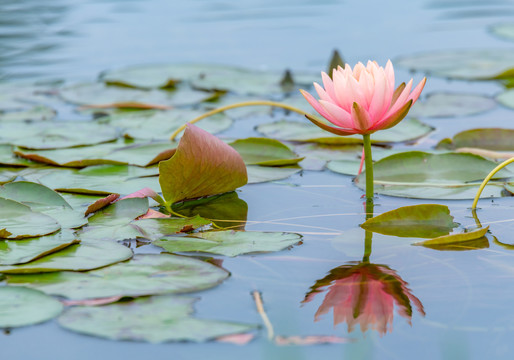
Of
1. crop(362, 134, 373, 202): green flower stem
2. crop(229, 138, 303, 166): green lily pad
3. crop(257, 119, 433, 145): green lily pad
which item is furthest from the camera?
crop(257, 119, 433, 145): green lily pad

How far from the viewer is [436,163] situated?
2008 millimetres

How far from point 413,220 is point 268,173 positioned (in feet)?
1.95

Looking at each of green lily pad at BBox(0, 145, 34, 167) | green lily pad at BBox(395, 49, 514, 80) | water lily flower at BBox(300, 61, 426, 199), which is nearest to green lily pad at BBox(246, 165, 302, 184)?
water lily flower at BBox(300, 61, 426, 199)

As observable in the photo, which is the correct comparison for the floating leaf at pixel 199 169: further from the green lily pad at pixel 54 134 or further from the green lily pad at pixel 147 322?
the green lily pad at pixel 54 134

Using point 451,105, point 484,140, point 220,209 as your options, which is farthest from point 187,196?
point 451,105

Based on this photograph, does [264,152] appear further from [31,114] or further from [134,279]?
[31,114]

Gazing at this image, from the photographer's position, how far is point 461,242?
1.53m

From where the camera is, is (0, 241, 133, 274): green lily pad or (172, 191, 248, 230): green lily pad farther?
(172, 191, 248, 230): green lily pad

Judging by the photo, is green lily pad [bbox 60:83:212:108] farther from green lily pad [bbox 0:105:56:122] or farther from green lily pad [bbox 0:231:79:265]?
green lily pad [bbox 0:231:79:265]

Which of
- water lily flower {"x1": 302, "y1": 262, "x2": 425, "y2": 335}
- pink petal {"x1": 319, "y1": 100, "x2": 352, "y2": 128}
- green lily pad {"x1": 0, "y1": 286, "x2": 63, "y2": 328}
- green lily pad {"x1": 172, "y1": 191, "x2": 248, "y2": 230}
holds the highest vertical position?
pink petal {"x1": 319, "y1": 100, "x2": 352, "y2": 128}

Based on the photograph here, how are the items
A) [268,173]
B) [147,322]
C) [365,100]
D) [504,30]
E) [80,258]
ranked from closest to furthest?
[147,322], [80,258], [365,100], [268,173], [504,30]

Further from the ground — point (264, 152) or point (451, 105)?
point (451, 105)

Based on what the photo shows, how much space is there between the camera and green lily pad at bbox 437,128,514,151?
7.42 ft

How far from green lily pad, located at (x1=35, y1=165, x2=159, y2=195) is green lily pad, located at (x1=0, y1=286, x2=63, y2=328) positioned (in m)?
0.63
